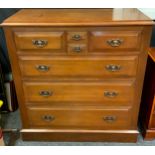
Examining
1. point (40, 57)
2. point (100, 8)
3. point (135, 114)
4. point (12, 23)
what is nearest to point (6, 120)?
point (40, 57)

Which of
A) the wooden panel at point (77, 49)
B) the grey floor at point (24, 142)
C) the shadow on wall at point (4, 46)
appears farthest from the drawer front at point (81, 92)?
the shadow on wall at point (4, 46)

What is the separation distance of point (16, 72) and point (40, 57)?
0.70 ft

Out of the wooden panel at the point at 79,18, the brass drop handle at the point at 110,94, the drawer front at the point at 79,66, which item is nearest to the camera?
the wooden panel at the point at 79,18

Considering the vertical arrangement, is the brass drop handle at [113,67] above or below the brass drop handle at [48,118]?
above

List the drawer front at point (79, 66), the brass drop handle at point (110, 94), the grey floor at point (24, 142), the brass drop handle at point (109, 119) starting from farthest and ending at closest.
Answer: the grey floor at point (24, 142)
the brass drop handle at point (109, 119)
the brass drop handle at point (110, 94)
the drawer front at point (79, 66)

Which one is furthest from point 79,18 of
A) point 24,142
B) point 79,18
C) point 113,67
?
point 24,142

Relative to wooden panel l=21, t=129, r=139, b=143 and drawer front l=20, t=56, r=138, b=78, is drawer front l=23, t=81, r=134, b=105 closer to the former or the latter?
drawer front l=20, t=56, r=138, b=78

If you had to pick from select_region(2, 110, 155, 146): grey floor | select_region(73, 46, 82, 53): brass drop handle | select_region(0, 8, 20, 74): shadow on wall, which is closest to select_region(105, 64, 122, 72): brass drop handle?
select_region(73, 46, 82, 53): brass drop handle

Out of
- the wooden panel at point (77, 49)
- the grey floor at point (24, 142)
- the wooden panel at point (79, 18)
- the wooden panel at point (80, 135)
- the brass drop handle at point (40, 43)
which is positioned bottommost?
the grey floor at point (24, 142)

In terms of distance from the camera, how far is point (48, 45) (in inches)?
51.7

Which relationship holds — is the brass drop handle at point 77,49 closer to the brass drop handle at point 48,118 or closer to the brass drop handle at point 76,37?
the brass drop handle at point 76,37

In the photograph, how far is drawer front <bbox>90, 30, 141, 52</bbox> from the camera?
1.27m

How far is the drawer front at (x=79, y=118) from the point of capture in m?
1.58
